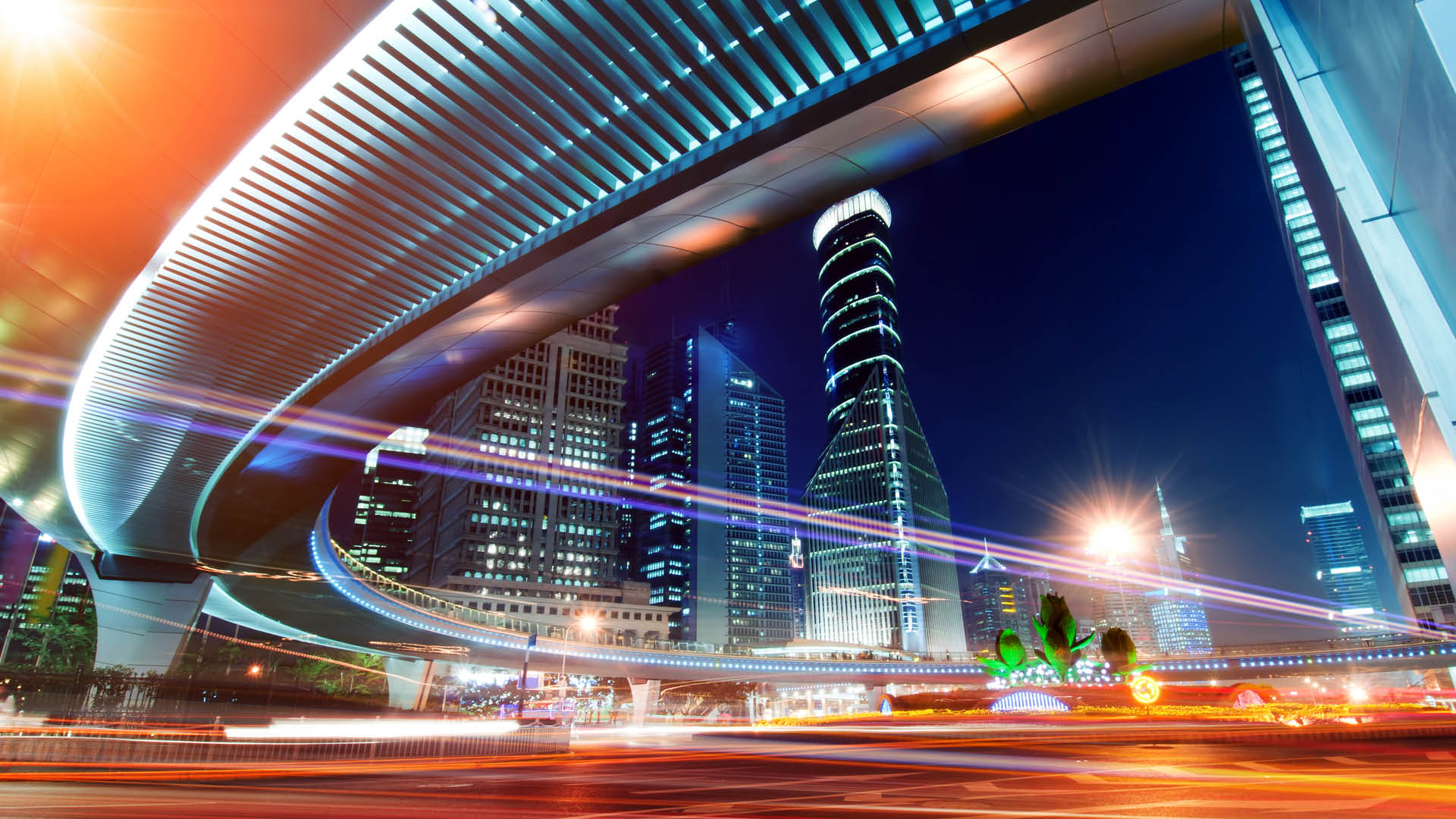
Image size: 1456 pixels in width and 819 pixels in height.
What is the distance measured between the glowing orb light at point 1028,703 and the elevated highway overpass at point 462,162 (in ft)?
122

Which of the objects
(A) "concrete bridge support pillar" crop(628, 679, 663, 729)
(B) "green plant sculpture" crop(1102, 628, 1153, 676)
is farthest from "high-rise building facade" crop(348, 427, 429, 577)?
(B) "green plant sculpture" crop(1102, 628, 1153, 676)

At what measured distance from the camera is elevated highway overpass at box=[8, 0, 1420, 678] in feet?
25.7

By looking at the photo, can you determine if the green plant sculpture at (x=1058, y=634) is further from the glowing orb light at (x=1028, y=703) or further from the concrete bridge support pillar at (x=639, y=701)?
the concrete bridge support pillar at (x=639, y=701)

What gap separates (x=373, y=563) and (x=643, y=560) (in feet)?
Answer: 203

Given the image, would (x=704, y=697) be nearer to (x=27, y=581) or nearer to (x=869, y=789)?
(x=27, y=581)

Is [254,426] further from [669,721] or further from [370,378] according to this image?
[669,721]

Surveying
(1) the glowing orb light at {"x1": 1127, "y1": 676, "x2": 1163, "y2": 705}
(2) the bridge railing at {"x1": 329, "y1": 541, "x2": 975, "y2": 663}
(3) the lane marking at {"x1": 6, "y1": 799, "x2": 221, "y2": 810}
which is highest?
(2) the bridge railing at {"x1": 329, "y1": 541, "x2": 975, "y2": 663}

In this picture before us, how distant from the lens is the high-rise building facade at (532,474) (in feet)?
359

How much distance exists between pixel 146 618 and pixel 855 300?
139391 millimetres

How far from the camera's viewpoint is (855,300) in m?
159

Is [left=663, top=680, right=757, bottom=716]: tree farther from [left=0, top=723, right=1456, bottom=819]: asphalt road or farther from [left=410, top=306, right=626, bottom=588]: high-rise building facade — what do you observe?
[left=0, top=723, right=1456, bottom=819]: asphalt road

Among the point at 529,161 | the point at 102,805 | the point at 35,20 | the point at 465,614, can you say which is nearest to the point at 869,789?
the point at 529,161

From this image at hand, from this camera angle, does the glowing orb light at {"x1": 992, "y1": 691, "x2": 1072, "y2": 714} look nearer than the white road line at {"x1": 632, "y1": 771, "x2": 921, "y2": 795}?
No

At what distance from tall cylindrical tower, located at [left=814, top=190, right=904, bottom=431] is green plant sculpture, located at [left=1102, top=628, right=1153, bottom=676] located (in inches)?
4151
